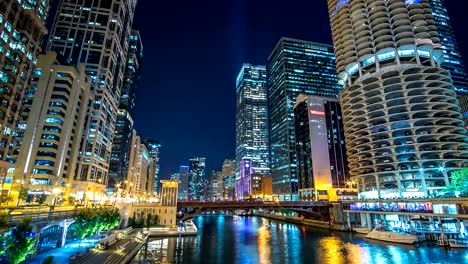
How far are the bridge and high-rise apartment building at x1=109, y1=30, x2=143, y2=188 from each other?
71.2 metres

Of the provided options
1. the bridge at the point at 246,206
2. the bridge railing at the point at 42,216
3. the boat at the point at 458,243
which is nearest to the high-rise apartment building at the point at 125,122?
the bridge at the point at 246,206

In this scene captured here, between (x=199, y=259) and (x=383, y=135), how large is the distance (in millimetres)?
79792

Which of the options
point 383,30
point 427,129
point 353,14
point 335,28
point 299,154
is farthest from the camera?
point 299,154

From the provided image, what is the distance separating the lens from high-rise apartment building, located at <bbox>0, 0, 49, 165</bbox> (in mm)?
60812

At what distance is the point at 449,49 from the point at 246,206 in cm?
18054

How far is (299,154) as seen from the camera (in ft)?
516

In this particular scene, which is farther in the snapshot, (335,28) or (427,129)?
(335,28)

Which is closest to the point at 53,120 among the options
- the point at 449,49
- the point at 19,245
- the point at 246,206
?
the point at 246,206

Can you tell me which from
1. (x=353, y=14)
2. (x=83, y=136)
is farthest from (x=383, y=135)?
(x=83, y=136)

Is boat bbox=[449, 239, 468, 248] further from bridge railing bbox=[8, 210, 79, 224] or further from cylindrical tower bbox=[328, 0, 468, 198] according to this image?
bridge railing bbox=[8, 210, 79, 224]

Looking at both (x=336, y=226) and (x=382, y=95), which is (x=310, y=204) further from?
(x=382, y=95)

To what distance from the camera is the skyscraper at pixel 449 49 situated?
528 feet

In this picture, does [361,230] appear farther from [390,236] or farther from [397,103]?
[397,103]

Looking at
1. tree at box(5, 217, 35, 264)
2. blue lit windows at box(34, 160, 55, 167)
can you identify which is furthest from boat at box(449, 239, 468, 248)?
blue lit windows at box(34, 160, 55, 167)
